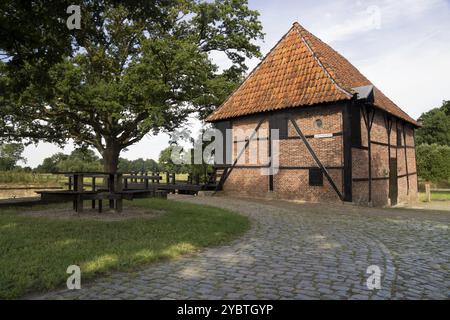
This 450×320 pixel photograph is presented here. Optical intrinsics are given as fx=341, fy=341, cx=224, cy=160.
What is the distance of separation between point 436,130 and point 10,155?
91987 mm

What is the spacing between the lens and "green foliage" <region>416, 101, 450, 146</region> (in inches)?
1908

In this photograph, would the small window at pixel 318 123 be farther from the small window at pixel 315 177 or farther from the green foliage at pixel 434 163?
the green foliage at pixel 434 163

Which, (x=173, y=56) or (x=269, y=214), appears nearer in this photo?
(x=269, y=214)

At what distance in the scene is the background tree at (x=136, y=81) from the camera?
18906 mm

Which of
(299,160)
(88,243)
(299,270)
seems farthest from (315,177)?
(88,243)

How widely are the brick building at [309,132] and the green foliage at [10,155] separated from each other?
74.2 m

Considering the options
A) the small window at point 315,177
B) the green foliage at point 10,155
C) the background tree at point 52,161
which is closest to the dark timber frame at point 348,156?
the small window at point 315,177

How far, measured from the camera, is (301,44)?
16.5 metres

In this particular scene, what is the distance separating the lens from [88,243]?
5.70m

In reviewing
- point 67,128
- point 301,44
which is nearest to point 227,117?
point 301,44

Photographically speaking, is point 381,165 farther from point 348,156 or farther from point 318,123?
point 318,123

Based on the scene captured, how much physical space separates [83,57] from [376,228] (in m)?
19.6
